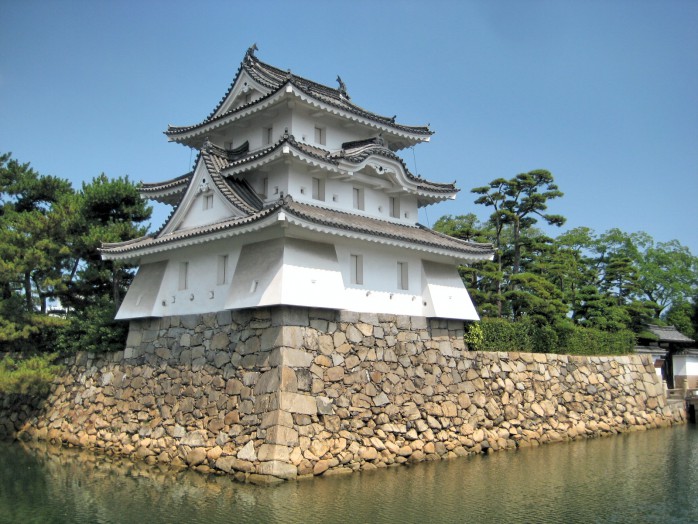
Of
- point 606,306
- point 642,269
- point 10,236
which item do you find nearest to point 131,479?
point 10,236

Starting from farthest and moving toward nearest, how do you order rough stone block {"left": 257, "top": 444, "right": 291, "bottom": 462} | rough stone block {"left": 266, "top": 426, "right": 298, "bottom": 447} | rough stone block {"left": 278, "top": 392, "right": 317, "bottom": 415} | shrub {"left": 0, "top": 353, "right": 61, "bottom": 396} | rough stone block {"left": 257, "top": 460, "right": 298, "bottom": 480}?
shrub {"left": 0, "top": 353, "right": 61, "bottom": 396}, rough stone block {"left": 278, "top": 392, "right": 317, "bottom": 415}, rough stone block {"left": 266, "top": 426, "right": 298, "bottom": 447}, rough stone block {"left": 257, "top": 444, "right": 291, "bottom": 462}, rough stone block {"left": 257, "top": 460, "right": 298, "bottom": 480}

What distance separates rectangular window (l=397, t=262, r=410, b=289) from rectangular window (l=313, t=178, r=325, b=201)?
2602 millimetres

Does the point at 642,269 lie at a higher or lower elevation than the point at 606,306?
higher

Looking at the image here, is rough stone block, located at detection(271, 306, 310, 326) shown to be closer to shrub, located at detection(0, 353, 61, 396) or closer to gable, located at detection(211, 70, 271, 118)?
gable, located at detection(211, 70, 271, 118)

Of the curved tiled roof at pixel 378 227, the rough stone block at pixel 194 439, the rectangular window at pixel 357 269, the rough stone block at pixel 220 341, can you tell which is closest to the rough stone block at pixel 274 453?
the rough stone block at pixel 194 439

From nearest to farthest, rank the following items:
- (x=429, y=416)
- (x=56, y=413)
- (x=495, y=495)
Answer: (x=495, y=495) → (x=429, y=416) → (x=56, y=413)

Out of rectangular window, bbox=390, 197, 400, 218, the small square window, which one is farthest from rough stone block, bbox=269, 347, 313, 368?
the small square window

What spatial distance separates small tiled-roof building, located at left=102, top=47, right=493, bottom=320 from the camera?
1385cm

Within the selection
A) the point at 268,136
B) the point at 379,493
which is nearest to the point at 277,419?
the point at 379,493

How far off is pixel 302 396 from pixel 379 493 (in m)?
2.59

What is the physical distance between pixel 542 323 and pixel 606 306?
4.78 m

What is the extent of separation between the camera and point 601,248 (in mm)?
36250

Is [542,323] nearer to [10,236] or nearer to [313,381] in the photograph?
[313,381]

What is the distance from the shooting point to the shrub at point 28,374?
647 inches
